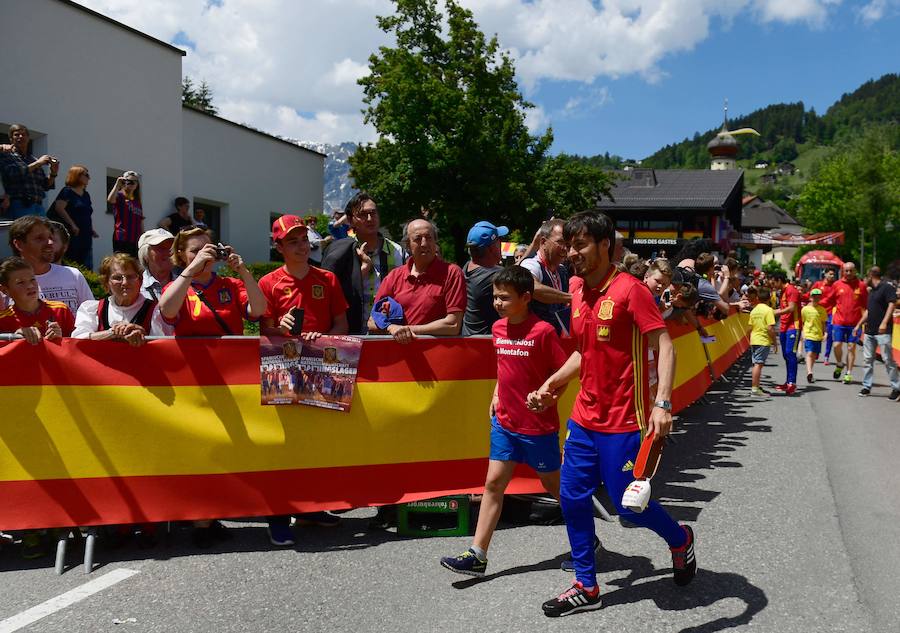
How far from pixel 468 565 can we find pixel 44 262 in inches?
135

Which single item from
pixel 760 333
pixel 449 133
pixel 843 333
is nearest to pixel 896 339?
pixel 843 333

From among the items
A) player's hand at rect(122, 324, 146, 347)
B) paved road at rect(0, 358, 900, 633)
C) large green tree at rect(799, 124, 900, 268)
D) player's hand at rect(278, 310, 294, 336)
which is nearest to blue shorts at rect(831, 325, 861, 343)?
paved road at rect(0, 358, 900, 633)

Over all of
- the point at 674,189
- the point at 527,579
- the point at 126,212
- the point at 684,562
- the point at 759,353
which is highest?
the point at 674,189

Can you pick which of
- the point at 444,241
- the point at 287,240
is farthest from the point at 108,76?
the point at 444,241

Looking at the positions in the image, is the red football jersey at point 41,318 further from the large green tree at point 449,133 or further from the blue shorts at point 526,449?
the large green tree at point 449,133

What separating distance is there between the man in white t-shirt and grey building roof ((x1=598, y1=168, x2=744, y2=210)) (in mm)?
56961

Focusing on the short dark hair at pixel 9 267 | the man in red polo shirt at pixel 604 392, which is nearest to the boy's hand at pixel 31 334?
the short dark hair at pixel 9 267

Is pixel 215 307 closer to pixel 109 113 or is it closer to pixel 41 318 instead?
pixel 41 318

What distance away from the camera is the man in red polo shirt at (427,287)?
5.57 meters

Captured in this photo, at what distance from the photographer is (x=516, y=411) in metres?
4.55

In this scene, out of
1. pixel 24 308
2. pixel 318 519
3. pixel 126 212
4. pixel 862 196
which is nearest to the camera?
pixel 24 308

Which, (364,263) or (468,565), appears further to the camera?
(364,263)

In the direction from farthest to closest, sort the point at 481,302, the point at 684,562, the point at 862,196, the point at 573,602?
the point at 862,196 → the point at 481,302 → the point at 684,562 → the point at 573,602

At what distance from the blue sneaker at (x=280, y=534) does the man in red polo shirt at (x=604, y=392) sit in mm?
1803
